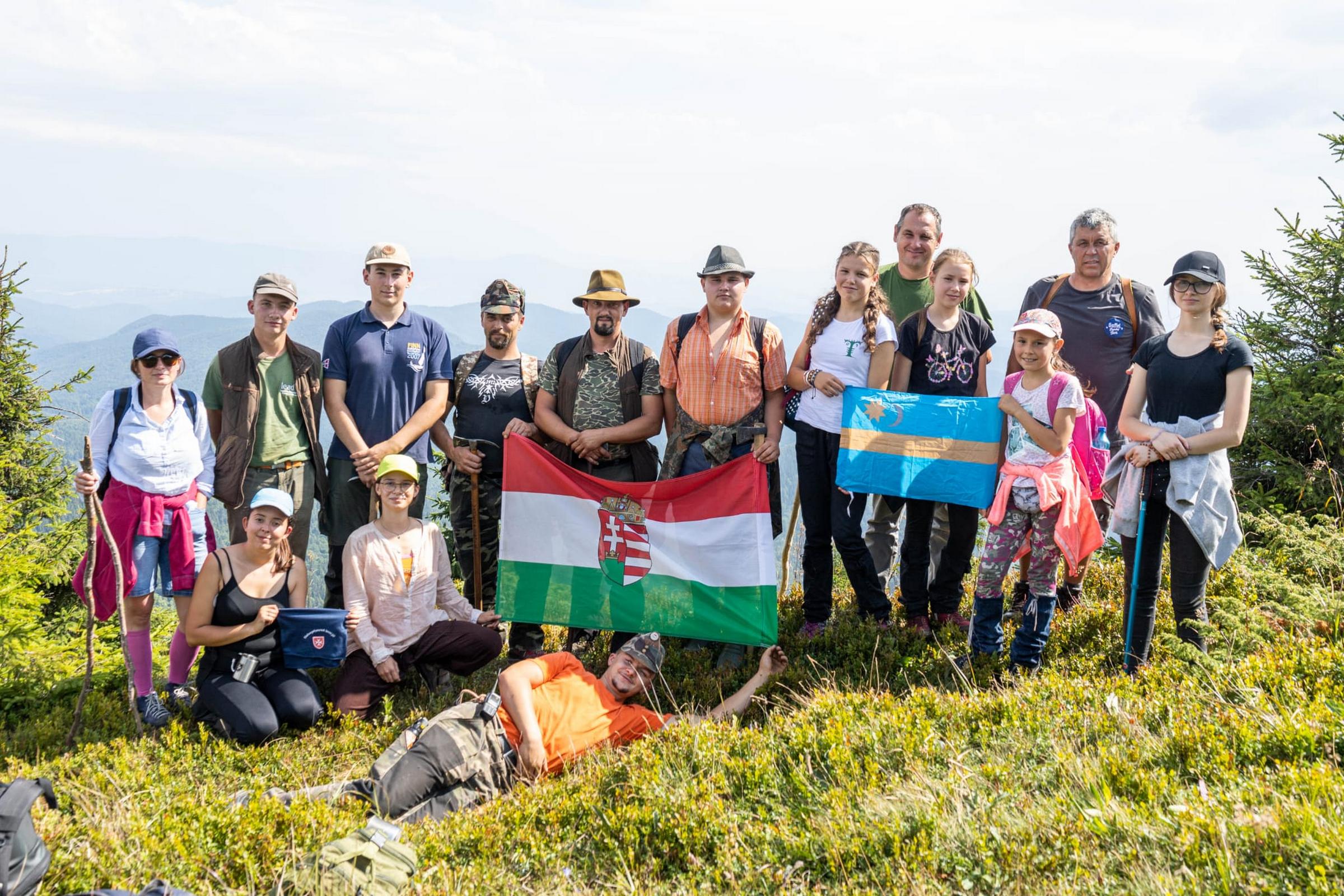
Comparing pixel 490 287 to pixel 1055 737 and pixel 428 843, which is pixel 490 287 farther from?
pixel 1055 737

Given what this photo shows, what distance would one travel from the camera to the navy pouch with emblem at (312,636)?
23.7 feet

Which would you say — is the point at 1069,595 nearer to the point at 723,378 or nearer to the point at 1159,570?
the point at 1159,570

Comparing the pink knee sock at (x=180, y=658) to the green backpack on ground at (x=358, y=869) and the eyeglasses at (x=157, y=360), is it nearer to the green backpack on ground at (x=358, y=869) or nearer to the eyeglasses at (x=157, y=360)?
the eyeglasses at (x=157, y=360)

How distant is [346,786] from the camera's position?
19.8ft

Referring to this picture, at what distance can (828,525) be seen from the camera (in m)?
8.20

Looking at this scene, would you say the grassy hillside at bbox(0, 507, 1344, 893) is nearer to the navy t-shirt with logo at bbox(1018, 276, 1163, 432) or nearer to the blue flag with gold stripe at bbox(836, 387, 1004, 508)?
the blue flag with gold stripe at bbox(836, 387, 1004, 508)

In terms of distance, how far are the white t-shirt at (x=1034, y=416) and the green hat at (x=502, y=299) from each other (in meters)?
4.37

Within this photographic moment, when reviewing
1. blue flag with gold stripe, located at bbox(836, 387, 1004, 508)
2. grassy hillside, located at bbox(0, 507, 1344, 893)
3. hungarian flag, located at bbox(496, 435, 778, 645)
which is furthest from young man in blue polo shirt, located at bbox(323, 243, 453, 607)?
blue flag with gold stripe, located at bbox(836, 387, 1004, 508)

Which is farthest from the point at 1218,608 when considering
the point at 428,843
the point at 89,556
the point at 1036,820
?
the point at 89,556

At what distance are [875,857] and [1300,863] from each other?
1753mm

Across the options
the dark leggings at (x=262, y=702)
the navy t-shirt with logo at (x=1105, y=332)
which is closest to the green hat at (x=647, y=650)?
the dark leggings at (x=262, y=702)

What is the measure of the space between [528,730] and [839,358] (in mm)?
4017

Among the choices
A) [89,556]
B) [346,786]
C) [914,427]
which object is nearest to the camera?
[346,786]

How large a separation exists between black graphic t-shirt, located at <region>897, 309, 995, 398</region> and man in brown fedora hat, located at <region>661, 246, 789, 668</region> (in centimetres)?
113
